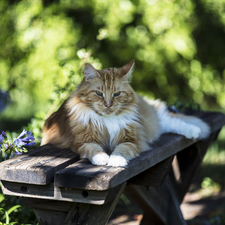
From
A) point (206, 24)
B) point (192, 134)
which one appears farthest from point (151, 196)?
point (206, 24)

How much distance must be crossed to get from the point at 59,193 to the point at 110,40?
408cm

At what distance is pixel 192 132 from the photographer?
99.2 inches

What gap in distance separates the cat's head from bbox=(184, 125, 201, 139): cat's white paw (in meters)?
0.66

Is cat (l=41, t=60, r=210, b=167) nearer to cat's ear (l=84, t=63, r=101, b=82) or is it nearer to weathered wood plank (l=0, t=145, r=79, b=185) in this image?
cat's ear (l=84, t=63, r=101, b=82)

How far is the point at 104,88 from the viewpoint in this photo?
199 cm

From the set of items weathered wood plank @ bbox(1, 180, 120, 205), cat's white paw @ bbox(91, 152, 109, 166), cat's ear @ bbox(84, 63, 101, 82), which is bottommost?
weathered wood plank @ bbox(1, 180, 120, 205)

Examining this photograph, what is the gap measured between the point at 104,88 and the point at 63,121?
1.25ft

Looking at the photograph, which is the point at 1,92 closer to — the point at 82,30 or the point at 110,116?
the point at 110,116

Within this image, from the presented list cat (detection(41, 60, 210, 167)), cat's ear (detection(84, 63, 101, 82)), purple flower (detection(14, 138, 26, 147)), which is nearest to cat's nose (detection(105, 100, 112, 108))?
cat (detection(41, 60, 210, 167))

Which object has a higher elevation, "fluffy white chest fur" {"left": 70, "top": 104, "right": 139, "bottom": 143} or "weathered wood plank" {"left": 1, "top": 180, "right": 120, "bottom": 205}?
"fluffy white chest fur" {"left": 70, "top": 104, "right": 139, "bottom": 143}

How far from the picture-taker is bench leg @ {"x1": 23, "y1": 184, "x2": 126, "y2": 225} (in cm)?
145

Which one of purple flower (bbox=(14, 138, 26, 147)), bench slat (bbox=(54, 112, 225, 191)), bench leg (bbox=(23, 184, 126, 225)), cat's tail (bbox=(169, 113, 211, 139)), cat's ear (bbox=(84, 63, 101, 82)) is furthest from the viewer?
cat's tail (bbox=(169, 113, 211, 139))

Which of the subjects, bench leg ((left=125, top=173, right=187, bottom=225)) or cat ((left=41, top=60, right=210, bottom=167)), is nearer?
cat ((left=41, top=60, right=210, bottom=167))

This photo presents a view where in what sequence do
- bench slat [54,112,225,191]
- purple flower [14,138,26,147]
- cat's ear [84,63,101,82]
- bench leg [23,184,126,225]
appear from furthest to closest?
1. cat's ear [84,63,101,82]
2. purple flower [14,138,26,147]
3. bench leg [23,184,126,225]
4. bench slat [54,112,225,191]
